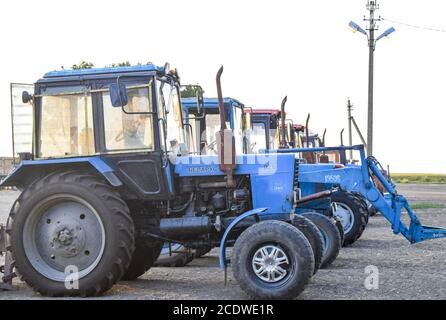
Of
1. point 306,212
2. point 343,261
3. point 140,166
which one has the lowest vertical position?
point 343,261

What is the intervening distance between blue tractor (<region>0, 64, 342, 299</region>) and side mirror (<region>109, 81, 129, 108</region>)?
0.70 feet

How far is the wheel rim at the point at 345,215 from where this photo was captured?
14773mm

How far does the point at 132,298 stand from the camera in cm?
930

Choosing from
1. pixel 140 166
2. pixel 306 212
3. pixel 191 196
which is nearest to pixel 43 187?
pixel 140 166

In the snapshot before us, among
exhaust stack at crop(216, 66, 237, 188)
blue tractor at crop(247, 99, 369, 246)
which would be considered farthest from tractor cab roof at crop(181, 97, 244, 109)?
exhaust stack at crop(216, 66, 237, 188)

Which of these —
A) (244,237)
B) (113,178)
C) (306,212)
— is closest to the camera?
(244,237)

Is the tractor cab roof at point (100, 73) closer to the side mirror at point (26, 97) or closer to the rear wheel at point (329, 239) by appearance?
the side mirror at point (26, 97)

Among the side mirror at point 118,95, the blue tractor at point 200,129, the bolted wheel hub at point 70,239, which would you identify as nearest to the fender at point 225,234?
the blue tractor at point 200,129

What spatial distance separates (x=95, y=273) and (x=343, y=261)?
487 cm

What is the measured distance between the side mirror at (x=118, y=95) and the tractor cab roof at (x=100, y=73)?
699 millimetres

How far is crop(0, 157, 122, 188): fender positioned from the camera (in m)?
9.57

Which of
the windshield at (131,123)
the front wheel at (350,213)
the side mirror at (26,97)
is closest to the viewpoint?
the windshield at (131,123)

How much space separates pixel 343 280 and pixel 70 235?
3.56m
